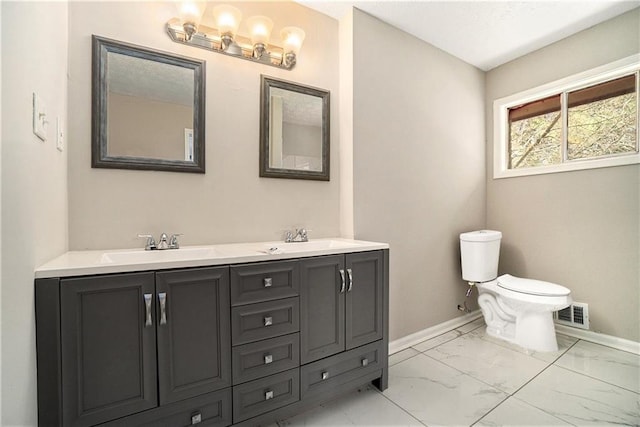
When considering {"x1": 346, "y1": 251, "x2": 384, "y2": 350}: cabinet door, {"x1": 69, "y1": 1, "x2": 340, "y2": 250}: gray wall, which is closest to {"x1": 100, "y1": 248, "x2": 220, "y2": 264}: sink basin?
{"x1": 69, "y1": 1, "x2": 340, "y2": 250}: gray wall

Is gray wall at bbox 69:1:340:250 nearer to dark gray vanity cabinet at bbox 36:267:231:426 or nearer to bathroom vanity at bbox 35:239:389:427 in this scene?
bathroom vanity at bbox 35:239:389:427

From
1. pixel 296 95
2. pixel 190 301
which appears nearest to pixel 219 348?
pixel 190 301

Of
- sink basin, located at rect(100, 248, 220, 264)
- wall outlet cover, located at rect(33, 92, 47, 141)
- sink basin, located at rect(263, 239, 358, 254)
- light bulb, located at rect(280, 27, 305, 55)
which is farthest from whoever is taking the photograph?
light bulb, located at rect(280, 27, 305, 55)

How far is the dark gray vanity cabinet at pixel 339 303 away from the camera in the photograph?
57.6 inches

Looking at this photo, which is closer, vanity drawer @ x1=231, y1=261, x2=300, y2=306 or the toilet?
vanity drawer @ x1=231, y1=261, x2=300, y2=306

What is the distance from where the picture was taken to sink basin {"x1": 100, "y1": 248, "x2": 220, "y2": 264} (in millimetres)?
1370

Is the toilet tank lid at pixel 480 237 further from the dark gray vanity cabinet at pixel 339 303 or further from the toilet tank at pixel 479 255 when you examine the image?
the dark gray vanity cabinet at pixel 339 303

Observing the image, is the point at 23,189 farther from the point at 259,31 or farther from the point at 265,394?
the point at 259,31

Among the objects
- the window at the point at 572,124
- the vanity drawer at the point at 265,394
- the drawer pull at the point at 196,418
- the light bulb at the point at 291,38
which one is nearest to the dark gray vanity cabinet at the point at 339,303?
the vanity drawer at the point at 265,394

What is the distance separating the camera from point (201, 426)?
121cm

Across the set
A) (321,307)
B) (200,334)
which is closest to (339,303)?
(321,307)

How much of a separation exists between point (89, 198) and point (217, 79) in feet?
3.10

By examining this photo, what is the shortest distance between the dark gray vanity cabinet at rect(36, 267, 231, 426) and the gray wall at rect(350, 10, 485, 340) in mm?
1194

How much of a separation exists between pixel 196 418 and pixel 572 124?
3.45 m
